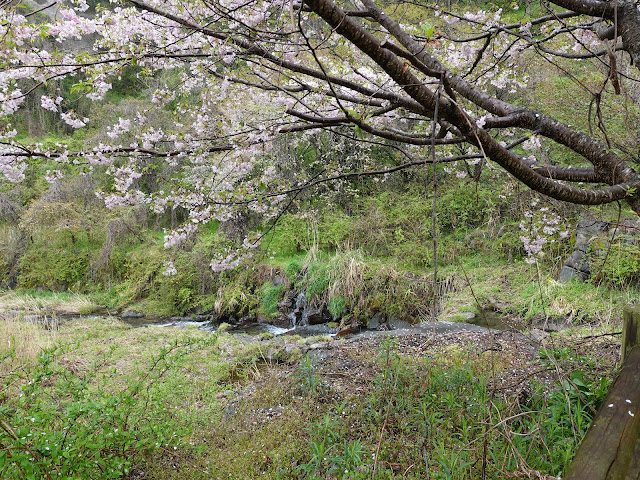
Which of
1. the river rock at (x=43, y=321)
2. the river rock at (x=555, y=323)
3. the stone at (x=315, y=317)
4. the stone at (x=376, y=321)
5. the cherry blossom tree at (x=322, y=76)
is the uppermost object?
the cherry blossom tree at (x=322, y=76)

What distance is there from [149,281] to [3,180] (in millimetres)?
6838

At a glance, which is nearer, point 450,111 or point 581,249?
point 450,111

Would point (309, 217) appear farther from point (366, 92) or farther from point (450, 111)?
point (450, 111)

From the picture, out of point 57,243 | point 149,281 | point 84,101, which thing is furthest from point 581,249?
point 84,101

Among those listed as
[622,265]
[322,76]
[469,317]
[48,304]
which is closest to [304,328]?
[469,317]

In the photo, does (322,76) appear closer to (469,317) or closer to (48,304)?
(469,317)

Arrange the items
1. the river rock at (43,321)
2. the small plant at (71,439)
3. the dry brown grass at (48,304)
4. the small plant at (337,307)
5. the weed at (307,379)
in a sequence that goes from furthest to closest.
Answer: the dry brown grass at (48,304) < the small plant at (337,307) < the river rock at (43,321) < the weed at (307,379) < the small plant at (71,439)

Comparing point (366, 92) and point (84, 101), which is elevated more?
point (84, 101)

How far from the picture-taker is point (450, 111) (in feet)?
4.83

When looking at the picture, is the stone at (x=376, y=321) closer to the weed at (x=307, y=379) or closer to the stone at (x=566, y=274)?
the stone at (x=566, y=274)

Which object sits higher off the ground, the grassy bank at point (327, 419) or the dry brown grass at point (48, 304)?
the grassy bank at point (327, 419)

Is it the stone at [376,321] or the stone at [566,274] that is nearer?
the stone at [566,274]

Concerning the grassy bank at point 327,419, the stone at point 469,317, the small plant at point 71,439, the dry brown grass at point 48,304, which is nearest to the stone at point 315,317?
the stone at point 469,317

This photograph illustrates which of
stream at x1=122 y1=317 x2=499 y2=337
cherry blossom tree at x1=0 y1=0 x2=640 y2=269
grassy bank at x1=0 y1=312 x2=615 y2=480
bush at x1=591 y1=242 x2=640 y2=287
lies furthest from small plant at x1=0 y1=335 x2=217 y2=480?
bush at x1=591 y1=242 x2=640 y2=287
